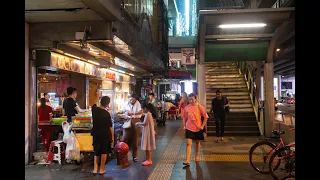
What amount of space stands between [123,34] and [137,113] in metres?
2.53

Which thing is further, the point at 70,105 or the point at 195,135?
the point at 70,105

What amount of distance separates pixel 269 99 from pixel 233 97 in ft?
13.0

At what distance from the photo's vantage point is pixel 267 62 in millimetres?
12570

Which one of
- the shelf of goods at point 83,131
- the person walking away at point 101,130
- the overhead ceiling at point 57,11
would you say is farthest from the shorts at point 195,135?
the overhead ceiling at point 57,11

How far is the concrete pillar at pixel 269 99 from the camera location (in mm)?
12375

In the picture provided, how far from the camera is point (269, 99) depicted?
40.9ft

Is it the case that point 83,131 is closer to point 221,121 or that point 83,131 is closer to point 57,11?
point 57,11

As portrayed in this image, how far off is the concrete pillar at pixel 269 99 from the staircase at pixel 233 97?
Answer: 1076 millimetres

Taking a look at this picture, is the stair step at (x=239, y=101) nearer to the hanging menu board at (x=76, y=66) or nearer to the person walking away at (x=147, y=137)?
the hanging menu board at (x=76, y=66)

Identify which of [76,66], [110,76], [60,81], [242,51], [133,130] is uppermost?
[242,51]

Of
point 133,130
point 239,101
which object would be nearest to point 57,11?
point 133,130

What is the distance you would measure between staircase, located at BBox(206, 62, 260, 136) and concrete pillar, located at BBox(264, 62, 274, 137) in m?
1.08
